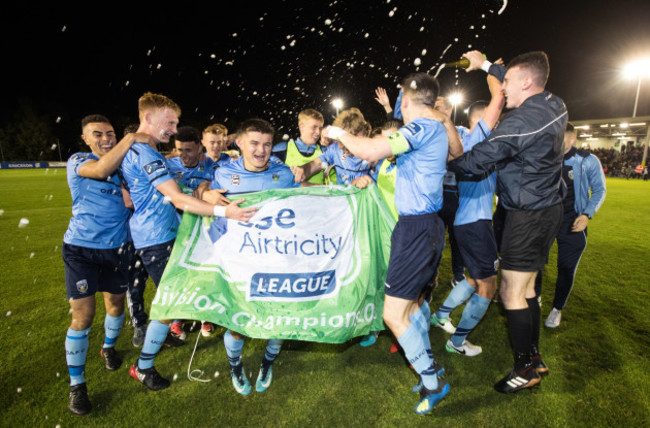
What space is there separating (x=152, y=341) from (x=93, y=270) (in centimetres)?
85

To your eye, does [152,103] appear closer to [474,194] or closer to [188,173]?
[188,173]

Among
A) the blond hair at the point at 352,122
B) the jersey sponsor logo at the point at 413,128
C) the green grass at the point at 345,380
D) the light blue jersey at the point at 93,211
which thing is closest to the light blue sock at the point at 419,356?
the green grass at the point at 345,380

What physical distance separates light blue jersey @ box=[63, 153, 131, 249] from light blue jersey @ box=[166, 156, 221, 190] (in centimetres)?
99

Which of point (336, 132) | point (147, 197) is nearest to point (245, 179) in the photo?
point (147, 197)

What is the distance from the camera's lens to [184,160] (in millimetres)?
4297

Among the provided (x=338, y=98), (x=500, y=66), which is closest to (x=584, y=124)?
(x=338, y=98)

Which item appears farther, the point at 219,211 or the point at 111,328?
the point at 111,328

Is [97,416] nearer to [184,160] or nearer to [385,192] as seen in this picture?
[184,160]

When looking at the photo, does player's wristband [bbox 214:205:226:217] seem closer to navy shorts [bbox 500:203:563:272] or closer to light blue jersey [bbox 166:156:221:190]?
light blue jersey [bbox 166:156:221:190]

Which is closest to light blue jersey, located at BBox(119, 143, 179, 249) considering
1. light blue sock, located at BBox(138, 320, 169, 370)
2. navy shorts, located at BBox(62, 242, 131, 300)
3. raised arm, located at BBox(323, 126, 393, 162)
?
navy shorts, located at BBox(62, 242, 131, 300)

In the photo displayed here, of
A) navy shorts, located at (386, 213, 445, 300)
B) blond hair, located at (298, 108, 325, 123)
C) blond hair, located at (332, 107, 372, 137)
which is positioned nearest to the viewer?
navy shorts, located at (386, 213, 445, 300)

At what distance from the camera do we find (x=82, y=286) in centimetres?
287

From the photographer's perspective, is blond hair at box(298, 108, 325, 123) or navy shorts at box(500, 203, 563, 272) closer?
navy shorts at box(500, 203, 563, 272)

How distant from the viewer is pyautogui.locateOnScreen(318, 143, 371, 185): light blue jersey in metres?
4.32
